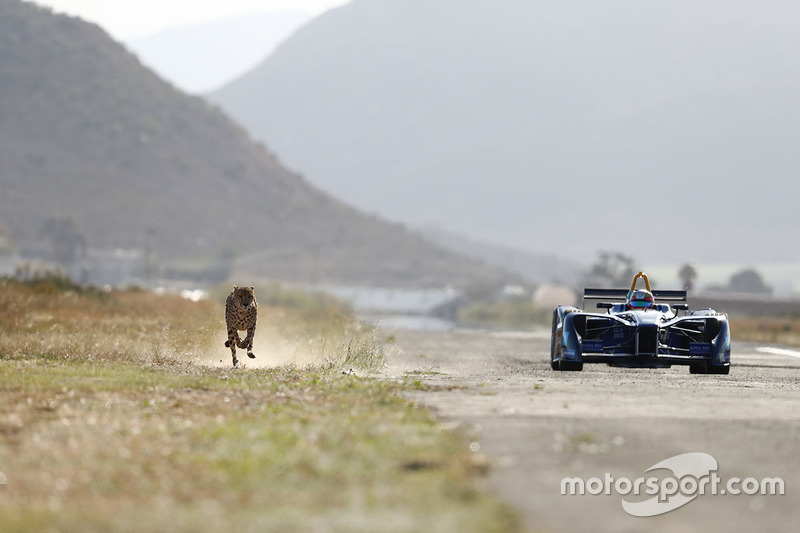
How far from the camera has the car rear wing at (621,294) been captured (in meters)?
23.6

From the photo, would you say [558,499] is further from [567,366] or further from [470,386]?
[567,366]

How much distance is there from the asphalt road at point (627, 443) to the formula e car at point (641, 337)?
21.4 inches

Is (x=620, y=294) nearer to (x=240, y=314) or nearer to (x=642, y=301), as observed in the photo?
(x=642, y=301)

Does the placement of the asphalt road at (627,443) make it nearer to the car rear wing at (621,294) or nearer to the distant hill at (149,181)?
the car rear wing at (621,294)

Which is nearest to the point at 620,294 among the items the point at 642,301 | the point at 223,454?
the point at 642,301

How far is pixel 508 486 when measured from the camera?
9742mm

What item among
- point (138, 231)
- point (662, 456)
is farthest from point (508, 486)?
point (138, 231)

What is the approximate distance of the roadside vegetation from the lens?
28.4 feet

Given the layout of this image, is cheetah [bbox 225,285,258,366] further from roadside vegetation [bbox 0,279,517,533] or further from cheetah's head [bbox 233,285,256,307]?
roadside vegetation [bbox 0,279,517,533]

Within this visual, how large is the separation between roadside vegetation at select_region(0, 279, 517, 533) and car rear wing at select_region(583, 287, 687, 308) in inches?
226

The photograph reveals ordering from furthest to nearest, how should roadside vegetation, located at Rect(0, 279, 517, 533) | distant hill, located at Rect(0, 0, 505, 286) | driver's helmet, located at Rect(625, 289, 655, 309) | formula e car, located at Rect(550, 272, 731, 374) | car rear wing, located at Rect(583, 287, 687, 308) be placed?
distant hill, located at Rect(0, 0, 505, 286) < car rear wing, located at Rect(583, 287, 687, 308) < driver's helmet, located at Rect(625, 289, 655, 309) < formula e car, located at Rect(550, 272, 731, 374) < roadside vegetation, located at Rect(0, 279, 517, 533)

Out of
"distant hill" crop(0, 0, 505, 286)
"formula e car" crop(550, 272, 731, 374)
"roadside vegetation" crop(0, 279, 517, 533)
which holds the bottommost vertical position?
"roadside vegetation" crop(0, 279, 517, 533)

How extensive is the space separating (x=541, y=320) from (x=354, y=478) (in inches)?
4183

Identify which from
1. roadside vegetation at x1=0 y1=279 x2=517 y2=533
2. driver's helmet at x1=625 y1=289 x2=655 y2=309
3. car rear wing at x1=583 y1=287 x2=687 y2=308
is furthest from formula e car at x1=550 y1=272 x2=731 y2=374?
roadside vegetation at x1=0 y1=279 x2=517 y2=533
